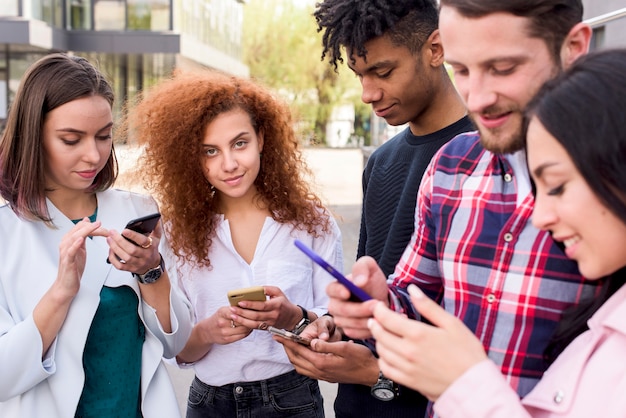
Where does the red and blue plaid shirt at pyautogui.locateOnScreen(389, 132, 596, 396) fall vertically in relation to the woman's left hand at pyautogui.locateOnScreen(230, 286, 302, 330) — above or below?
above

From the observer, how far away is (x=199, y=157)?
110 inches

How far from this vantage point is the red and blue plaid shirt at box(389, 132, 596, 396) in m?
1.63

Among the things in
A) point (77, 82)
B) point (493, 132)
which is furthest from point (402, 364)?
point (77, 82)

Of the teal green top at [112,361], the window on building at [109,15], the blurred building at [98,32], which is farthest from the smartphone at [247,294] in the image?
the window on building at [109,15]

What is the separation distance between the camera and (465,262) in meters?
1.76

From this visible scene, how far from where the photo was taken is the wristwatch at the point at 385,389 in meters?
2.29

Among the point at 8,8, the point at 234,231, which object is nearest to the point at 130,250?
the point at 234,231

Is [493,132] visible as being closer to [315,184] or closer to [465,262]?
[465,262]

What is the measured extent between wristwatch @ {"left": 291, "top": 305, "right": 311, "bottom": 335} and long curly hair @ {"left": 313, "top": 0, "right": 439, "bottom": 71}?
940mm

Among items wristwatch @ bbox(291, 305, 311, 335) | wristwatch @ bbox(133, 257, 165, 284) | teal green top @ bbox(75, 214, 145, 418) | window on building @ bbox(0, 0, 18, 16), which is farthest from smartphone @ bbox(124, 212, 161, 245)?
window on building @ bbox(0, 0, 18, 16)

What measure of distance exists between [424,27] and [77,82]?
4.01 ft

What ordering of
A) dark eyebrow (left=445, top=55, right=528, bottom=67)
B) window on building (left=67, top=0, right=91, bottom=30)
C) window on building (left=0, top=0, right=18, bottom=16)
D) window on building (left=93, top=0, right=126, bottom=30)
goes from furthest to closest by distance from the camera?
window on building (left=67, top=0, right=91, bottom=30)
window on building (left=93, top=0, right=126, bottom=30)
window on building (left=0, top=0, right=18, bottom=16)
dark eyebrow (left=445, top=55, right=528, bottom=67)

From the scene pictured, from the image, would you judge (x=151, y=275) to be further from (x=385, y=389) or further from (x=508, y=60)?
(x=508, y=60)

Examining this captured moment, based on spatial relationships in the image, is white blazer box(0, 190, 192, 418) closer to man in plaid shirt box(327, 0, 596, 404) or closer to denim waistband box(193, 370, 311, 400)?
denim waistband box(193, 370, 311, 400)
